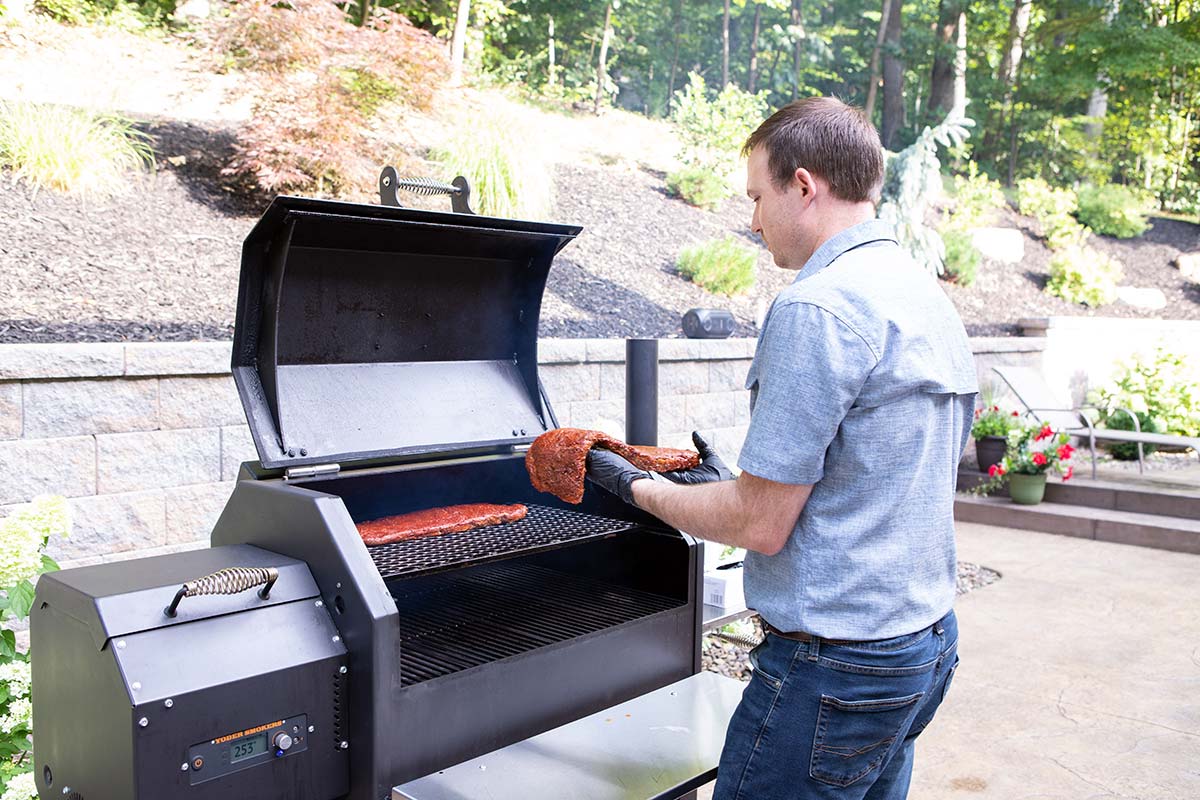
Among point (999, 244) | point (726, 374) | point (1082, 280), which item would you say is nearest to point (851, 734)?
point (726, 374)

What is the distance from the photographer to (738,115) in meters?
11.3

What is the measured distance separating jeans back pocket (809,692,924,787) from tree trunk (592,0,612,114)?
1271 centimetres

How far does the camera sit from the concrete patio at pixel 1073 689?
3.22 meters

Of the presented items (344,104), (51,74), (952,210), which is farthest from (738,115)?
(51,74)

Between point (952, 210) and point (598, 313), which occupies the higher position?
point (952, 210)

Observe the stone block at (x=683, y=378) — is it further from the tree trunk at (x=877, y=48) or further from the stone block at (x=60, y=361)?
the tree trunk at (x=877, y=48)

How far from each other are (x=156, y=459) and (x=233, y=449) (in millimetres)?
286

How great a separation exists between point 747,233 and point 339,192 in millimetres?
5280

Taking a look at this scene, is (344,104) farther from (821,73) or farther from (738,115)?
(821,73)

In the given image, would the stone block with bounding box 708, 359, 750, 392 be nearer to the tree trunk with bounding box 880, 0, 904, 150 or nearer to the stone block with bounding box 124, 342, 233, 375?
the stone block with bounding box 124, 342, 233, 375

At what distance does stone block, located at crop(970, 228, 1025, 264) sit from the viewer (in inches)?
481

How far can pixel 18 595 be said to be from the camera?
79.6 inches

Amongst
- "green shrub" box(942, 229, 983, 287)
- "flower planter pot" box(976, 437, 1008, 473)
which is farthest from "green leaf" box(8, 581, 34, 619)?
"green shrub" box(942, 229, 983, 287)

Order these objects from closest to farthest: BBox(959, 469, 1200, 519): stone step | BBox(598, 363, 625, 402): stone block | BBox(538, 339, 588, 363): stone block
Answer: BBox(538, 339, 588, 363): stone block → BBox(598, 363, 625, 402): stone block → BBox(959, 469, 1200, 519): stone step
